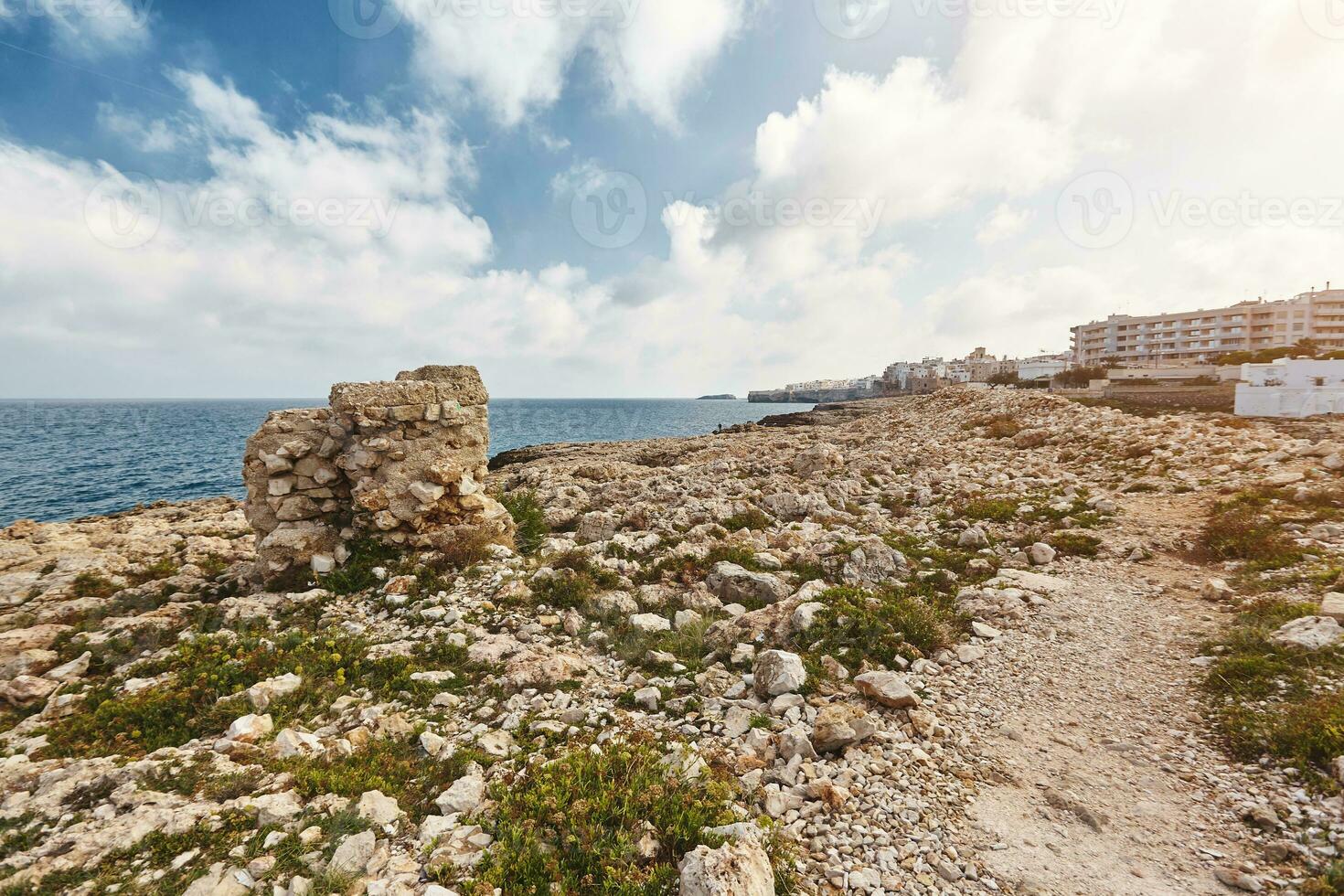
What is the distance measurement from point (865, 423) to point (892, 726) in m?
31.2

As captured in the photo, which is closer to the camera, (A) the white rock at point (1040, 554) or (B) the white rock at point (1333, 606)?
(B) the white rock at point (1333, 606)

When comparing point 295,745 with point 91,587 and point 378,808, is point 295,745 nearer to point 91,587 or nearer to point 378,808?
point 378,808

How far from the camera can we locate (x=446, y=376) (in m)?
11.9

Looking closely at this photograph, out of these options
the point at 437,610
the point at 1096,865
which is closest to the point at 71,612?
the point at 437,610

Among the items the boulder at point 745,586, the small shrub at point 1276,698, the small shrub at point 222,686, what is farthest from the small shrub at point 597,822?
the small shrub at point 1276,698

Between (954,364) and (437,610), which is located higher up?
(954,364)

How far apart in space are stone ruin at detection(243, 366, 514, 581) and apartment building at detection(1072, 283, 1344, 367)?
358ft

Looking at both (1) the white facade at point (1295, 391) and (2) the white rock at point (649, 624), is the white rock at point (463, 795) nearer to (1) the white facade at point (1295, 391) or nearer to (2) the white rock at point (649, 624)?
(2) the white rock at point (649, 624)

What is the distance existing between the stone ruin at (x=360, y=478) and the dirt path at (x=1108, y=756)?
31.1ft

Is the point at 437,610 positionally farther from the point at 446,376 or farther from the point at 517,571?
the point at 446,376

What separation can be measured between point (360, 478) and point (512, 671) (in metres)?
6.02

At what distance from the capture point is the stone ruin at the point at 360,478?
10.2 meters

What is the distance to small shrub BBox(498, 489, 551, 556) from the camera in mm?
11930

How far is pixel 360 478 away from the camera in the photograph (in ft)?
34.7
